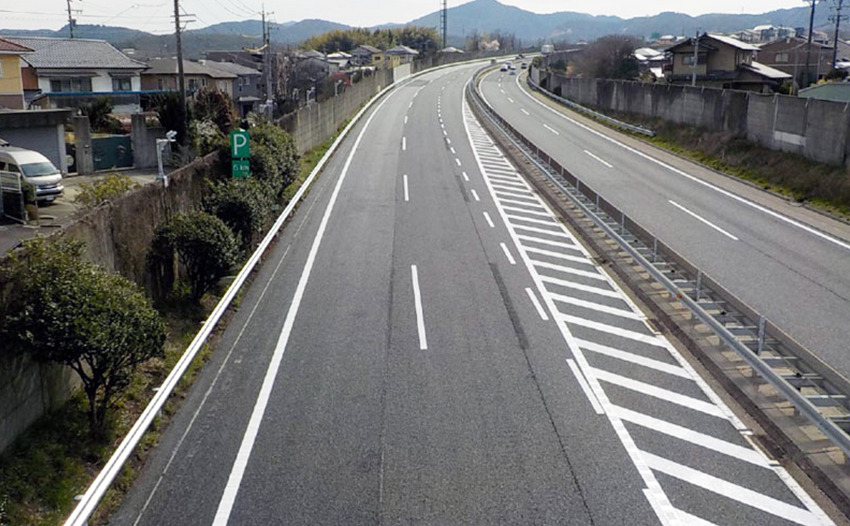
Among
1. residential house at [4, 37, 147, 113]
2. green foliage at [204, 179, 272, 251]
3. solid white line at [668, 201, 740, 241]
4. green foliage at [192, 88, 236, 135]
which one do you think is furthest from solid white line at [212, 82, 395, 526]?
residential house at [4, 37, 147, 113]

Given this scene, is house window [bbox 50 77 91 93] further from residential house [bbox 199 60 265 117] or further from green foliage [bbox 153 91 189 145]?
residential house [bbox 199 60 265 117]

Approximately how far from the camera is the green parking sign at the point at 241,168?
22641 mm

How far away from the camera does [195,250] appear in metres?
16.8

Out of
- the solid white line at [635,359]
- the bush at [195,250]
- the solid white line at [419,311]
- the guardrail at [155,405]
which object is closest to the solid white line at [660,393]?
the solid white line at [635,359]

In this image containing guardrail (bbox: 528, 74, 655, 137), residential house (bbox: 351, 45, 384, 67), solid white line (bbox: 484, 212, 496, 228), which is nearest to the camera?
solid white line (bbox: 484, 212, 496, 228)

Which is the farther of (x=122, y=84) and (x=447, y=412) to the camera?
(x=122, y=84)

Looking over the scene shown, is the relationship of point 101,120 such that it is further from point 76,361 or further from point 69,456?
point 69,456

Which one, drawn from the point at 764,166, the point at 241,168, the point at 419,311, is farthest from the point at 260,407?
the point at 764,166

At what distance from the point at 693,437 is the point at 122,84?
64370 millimetres

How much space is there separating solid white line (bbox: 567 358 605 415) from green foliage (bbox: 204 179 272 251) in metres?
9.34

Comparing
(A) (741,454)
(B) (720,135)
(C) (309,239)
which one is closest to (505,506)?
(A) (741,454)

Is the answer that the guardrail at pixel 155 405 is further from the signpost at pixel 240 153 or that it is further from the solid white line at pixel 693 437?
the solid white line at pixel 693 437

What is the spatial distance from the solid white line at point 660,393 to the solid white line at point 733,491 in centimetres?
196

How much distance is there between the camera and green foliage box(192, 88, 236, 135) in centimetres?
4141
